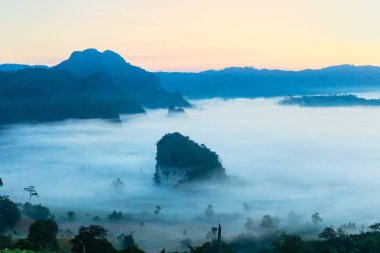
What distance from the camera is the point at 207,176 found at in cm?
11550

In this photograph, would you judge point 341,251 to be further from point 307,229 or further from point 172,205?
point 172,205

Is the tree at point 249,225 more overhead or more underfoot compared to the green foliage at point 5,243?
more underfoot

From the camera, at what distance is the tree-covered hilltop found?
115250 millimetres

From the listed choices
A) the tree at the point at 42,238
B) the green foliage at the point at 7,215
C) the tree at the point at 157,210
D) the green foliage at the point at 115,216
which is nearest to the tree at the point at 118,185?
the tree at the point at 157,210

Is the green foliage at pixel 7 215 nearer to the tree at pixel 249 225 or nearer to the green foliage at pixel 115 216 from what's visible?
the green foliage at pixel 115 216

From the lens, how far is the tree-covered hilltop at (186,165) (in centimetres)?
11525

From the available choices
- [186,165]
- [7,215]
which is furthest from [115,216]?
[186,165]

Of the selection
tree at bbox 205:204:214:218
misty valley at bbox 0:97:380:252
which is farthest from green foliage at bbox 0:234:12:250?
tree at bbox 205:204:214:218

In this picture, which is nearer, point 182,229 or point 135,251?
point 135,251

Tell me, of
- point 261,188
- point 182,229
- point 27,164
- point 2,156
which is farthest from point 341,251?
point 2,156

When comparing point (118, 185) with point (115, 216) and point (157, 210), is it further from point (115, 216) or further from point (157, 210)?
point (115, 216)

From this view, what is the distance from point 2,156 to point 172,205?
109312mm

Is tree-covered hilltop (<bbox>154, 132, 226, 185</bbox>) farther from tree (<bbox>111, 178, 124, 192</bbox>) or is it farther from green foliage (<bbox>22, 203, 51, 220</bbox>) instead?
green foliage (<bbox>22, 203, 51, 220</bbox>)

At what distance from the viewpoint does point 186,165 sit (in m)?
116
